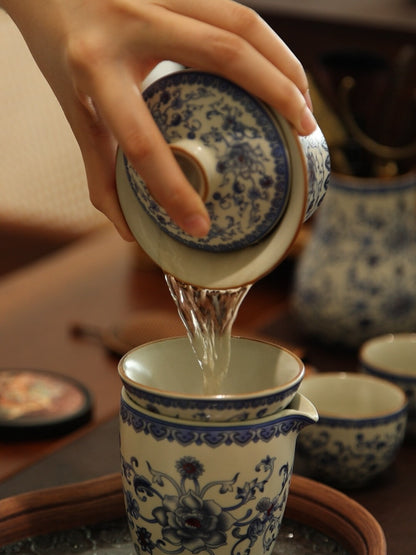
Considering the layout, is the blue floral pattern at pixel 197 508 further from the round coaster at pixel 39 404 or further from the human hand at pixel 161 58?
the round coaster at pixel 39 404

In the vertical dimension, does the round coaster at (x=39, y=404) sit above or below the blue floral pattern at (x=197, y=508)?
below

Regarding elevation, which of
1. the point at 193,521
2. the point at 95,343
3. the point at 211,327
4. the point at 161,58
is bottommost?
the point at 95,343

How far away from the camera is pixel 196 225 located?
0.74 meters

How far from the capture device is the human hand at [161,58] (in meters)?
0.71

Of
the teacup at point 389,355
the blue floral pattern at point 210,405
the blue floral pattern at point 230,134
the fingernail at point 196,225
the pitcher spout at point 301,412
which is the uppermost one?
the blue floral pattern at point 230,134

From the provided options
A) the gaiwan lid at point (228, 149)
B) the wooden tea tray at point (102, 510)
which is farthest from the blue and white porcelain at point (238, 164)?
the wooden tea tray at point (102, 510)

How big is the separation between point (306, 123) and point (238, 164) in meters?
0.06

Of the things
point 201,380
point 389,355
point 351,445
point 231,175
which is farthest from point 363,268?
point 231,175

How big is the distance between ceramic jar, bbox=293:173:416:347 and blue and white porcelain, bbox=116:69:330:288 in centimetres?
58

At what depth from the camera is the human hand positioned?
713 mm

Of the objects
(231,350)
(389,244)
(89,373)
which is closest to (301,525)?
(231,350)

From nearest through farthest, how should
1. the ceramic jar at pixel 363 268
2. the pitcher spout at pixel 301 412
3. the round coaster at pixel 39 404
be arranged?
the pitcher spout at pixel 301 412 → the round coaster at pixel 39 404 → the ceramic jar at pixel 363 268

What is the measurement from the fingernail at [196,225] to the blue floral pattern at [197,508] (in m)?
0.19

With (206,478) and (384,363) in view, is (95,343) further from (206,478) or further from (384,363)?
(206,478)
